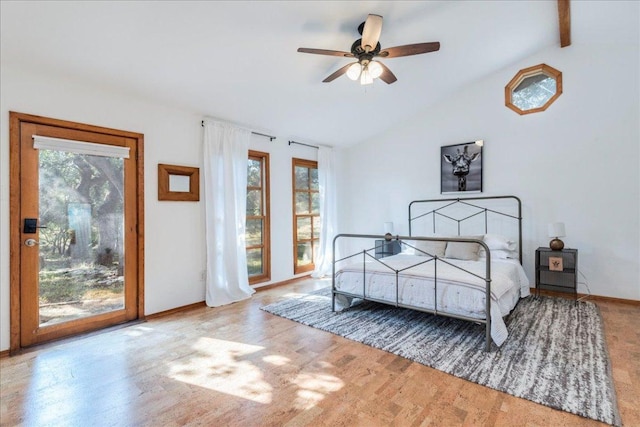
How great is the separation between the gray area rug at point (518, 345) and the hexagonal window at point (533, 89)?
8.69 feet

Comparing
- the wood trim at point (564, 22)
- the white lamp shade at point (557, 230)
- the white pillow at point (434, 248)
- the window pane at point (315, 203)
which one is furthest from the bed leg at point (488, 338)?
the window pane at point (315, 203)

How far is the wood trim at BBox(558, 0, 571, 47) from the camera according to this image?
11.1ft

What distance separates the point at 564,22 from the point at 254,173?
4.30 m

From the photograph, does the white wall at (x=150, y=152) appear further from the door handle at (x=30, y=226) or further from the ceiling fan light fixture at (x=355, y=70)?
the ceiling fan light fixture at (x=355, y=70)

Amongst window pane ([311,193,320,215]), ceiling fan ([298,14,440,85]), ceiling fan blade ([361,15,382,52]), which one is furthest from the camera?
window pane ([311,193,320,215])

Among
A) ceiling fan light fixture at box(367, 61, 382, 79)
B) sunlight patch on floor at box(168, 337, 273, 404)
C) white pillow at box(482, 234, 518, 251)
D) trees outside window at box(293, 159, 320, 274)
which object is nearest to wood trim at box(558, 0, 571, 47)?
ceiling fan light fixture at box(367, 61, 382, 79)

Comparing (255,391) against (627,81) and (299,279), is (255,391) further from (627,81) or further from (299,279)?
(627,81)

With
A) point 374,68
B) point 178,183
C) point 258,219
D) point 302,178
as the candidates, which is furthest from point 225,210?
point 374,68

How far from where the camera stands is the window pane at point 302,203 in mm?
5424

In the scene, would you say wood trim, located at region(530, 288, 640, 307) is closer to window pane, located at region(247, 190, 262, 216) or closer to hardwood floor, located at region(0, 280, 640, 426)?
hardwood floor, located at region(0, 280, 640, 426)

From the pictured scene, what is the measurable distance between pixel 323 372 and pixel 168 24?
300 centimetres

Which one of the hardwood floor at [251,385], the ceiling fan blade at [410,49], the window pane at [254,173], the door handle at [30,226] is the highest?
the ceiling fan blade at [410,49]

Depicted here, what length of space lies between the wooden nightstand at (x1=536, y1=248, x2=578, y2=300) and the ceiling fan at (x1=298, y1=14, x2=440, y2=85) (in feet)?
9.69

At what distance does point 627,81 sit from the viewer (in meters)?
3.77
